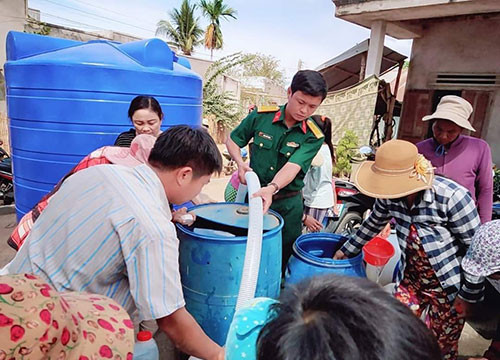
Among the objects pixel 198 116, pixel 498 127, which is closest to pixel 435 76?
pixel 498 127

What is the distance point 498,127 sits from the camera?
18.3 feet

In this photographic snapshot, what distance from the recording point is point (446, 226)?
1475 mm

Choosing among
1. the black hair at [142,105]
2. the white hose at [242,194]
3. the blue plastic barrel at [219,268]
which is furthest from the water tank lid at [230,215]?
the black hair at [142,105]

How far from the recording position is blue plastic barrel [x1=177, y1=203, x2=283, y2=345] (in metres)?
1.45

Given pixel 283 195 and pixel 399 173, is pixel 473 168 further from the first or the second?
pixel 283 195

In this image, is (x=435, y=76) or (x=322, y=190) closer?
(x=322, y=190)

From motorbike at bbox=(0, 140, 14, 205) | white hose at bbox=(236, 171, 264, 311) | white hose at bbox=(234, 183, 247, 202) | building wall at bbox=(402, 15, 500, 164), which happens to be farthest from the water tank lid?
building wall at bbox=(402, 15, 500, 164)

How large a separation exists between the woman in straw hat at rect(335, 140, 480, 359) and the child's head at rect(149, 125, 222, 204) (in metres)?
0.74

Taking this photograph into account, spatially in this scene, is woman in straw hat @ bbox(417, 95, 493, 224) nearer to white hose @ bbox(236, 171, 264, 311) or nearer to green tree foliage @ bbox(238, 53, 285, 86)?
white hose @ bbox(236, 171, 264, 311)

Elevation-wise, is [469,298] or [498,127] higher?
[498,127]

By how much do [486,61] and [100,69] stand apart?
6080 mm

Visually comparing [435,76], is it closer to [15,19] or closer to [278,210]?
[278,210]

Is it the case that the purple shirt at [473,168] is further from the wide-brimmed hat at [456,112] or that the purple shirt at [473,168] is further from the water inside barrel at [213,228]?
the water inside barrel at [213,228]

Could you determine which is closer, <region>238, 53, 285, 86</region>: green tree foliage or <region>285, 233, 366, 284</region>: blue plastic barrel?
<region>285, 233, 366, 284</region>: blue plastic barrel
